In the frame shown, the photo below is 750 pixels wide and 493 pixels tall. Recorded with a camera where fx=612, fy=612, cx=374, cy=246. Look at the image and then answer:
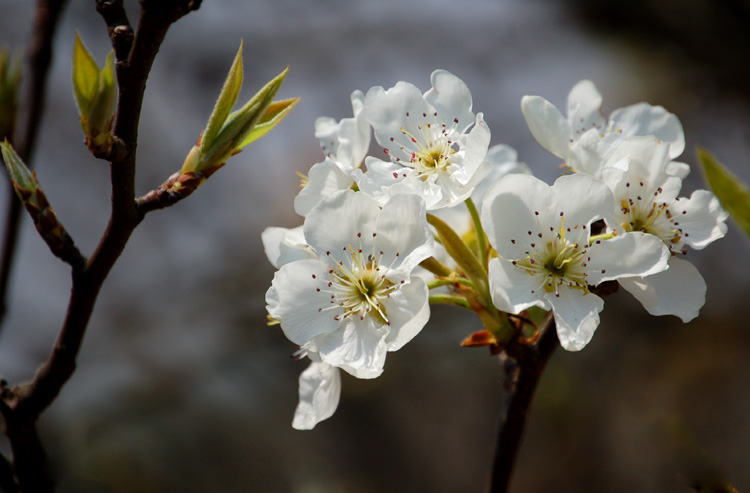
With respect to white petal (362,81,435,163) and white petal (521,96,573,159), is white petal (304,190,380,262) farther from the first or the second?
white petal (521,96,573,159)

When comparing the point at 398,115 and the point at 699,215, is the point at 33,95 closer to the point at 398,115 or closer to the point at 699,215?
the point at 398,115

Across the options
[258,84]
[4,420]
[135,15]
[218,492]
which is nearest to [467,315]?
[218,492]

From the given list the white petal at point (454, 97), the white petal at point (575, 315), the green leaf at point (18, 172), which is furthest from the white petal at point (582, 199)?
the green leaf at point (18, 172)

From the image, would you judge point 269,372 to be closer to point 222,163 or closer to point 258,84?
point 258,84

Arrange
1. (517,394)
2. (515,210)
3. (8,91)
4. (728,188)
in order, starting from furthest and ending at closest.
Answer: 1. (8,91)
2. (517,394)
3. (515,210)
4. (728,188)

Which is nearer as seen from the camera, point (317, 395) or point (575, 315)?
point (575, 315)

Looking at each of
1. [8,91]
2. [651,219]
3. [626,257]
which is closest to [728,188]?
[626,257]

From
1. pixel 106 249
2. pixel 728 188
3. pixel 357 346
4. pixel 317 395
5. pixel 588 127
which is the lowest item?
pixel 317 395

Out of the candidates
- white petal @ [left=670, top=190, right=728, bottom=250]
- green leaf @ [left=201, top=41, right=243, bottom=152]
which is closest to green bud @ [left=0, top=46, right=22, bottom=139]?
green leaf @ [left=201, top=41, right=243, bottom=152]
